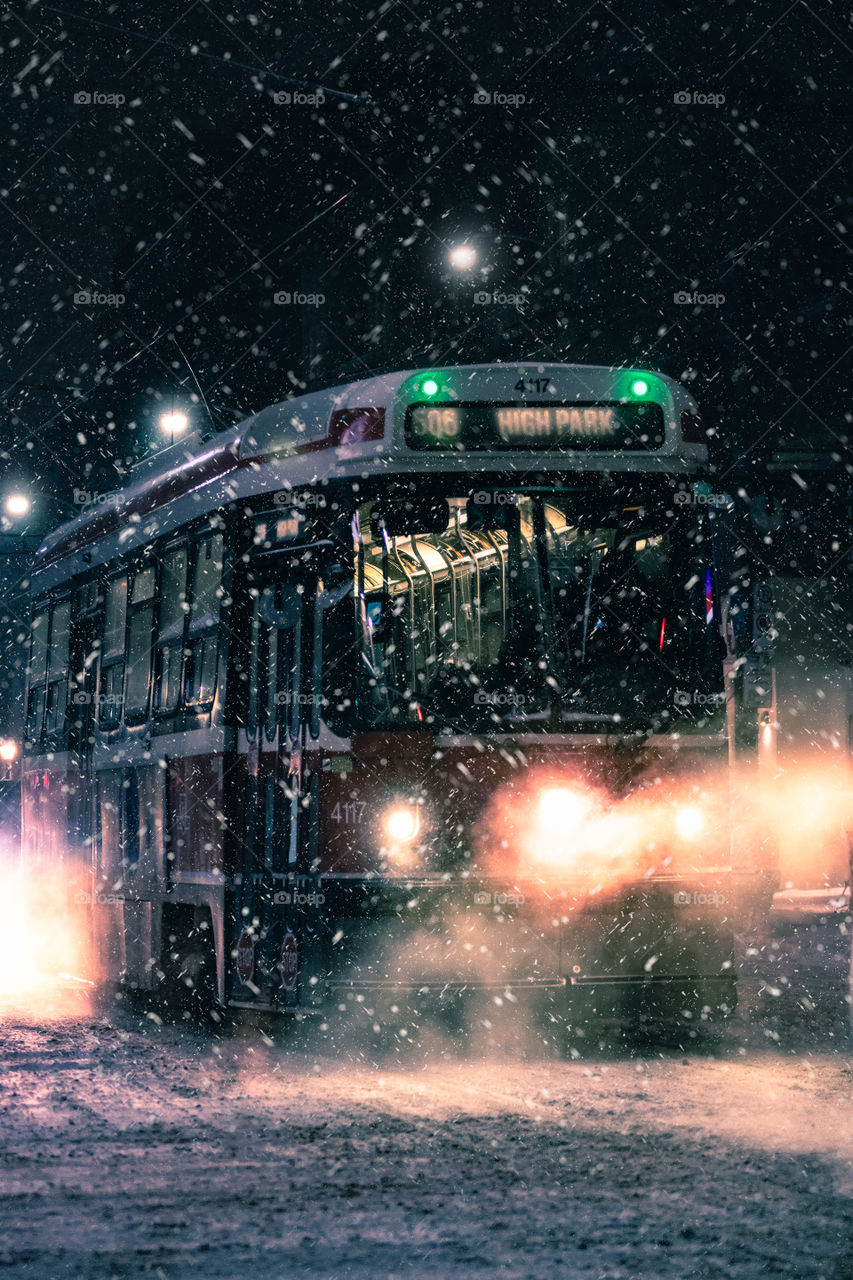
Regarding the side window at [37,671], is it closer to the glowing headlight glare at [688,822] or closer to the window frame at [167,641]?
the window frame at [167,641]

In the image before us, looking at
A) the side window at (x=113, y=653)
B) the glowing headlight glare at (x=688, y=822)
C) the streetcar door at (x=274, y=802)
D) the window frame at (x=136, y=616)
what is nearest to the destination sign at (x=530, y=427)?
the streetcar door at (x=274, y=802)

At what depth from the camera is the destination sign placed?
8578mm

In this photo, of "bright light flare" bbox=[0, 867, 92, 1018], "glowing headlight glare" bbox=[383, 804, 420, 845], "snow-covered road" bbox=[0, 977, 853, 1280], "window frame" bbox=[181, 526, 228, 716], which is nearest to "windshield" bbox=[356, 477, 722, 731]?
"glowing headlight glare" bbox=[383, 804, 420, 845]

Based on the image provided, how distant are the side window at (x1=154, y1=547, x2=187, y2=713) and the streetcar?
1.24 metres

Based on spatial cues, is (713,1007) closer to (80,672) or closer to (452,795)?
(452,795)

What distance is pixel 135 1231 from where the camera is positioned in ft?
16.6

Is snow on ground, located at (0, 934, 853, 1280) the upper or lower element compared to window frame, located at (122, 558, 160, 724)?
lower

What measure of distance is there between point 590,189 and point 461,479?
19063 millimetres

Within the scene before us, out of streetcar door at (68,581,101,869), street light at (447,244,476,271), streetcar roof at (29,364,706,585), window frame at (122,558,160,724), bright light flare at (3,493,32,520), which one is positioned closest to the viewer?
streetcar roof at (29,364,706,585)

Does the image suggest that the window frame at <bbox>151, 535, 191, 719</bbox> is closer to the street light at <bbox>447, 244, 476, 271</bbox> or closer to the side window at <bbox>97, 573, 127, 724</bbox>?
the side window at <bbox>97, 573, 127, 724</bbox>

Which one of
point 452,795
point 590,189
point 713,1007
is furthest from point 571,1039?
point 590,189

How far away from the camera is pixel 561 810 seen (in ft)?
28.0

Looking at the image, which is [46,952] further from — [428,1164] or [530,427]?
[428,1164]

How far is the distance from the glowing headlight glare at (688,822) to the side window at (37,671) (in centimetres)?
766
